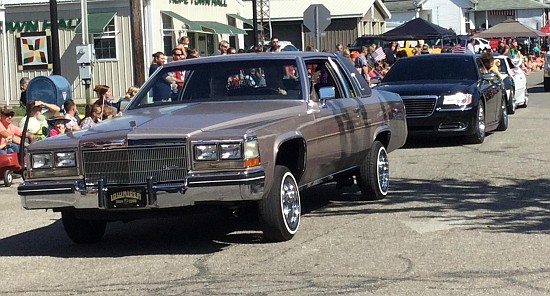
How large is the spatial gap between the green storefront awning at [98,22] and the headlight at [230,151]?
2487 cm

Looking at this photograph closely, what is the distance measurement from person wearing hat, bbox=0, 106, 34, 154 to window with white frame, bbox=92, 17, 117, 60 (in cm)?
1944

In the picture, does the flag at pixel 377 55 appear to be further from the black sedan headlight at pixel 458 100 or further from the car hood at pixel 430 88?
the black sedan headlight at pixel 458 100

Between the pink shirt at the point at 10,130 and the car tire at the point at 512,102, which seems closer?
the pink shirt at the point at 10,130

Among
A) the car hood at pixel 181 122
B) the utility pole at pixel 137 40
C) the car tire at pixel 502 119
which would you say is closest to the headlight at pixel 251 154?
the car hood at pixel 181 122

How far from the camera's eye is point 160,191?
828cm

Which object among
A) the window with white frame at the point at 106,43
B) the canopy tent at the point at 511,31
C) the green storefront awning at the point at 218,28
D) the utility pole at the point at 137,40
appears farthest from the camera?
the canopy tent at the point at 511,31

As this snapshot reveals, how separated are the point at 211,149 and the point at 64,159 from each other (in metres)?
1.26

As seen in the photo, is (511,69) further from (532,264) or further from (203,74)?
(532,264)

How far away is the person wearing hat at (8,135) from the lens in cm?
1426

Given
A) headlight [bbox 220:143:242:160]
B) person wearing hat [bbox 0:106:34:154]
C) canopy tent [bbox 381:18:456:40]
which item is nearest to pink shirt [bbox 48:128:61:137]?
person wearing hat [bbox 0:106:34:154]

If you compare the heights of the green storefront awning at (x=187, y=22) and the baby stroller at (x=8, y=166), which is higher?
the green storefront awning at (x=187, y=22)

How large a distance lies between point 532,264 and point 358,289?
5.01 feet

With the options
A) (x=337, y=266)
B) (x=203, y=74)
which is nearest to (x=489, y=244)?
(x=337, y=266)

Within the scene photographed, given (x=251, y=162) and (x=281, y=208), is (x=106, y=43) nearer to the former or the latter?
(x=281, y=208)
